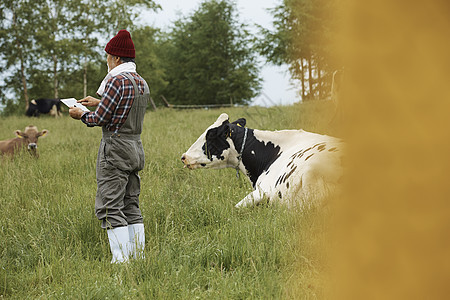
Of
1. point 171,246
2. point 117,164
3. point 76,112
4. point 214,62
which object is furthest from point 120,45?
point 214,62

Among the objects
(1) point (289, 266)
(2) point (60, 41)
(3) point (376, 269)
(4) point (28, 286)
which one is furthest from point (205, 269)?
(2) point (60, 41)

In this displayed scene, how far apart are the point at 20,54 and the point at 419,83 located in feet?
117

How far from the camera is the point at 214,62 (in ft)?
146

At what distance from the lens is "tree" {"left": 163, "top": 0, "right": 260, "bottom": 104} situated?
44.0 metres

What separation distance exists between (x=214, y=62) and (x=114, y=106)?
41599 mm

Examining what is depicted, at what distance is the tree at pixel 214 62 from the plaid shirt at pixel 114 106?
3910 cm

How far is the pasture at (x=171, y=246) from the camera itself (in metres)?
2.61

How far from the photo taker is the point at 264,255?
2947 millimetres

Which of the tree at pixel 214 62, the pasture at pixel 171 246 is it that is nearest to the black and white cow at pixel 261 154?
the pasture at pixel 171 246

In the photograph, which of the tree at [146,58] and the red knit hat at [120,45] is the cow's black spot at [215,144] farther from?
the tree at [146,58]

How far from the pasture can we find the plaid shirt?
3.07ft

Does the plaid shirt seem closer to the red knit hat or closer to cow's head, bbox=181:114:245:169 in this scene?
the red knit hat

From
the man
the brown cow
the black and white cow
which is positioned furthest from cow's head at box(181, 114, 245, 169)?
the brown cow

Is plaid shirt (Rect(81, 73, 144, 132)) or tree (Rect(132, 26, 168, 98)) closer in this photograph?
plaid shirt (Rect(81, 73, 144, 132))
